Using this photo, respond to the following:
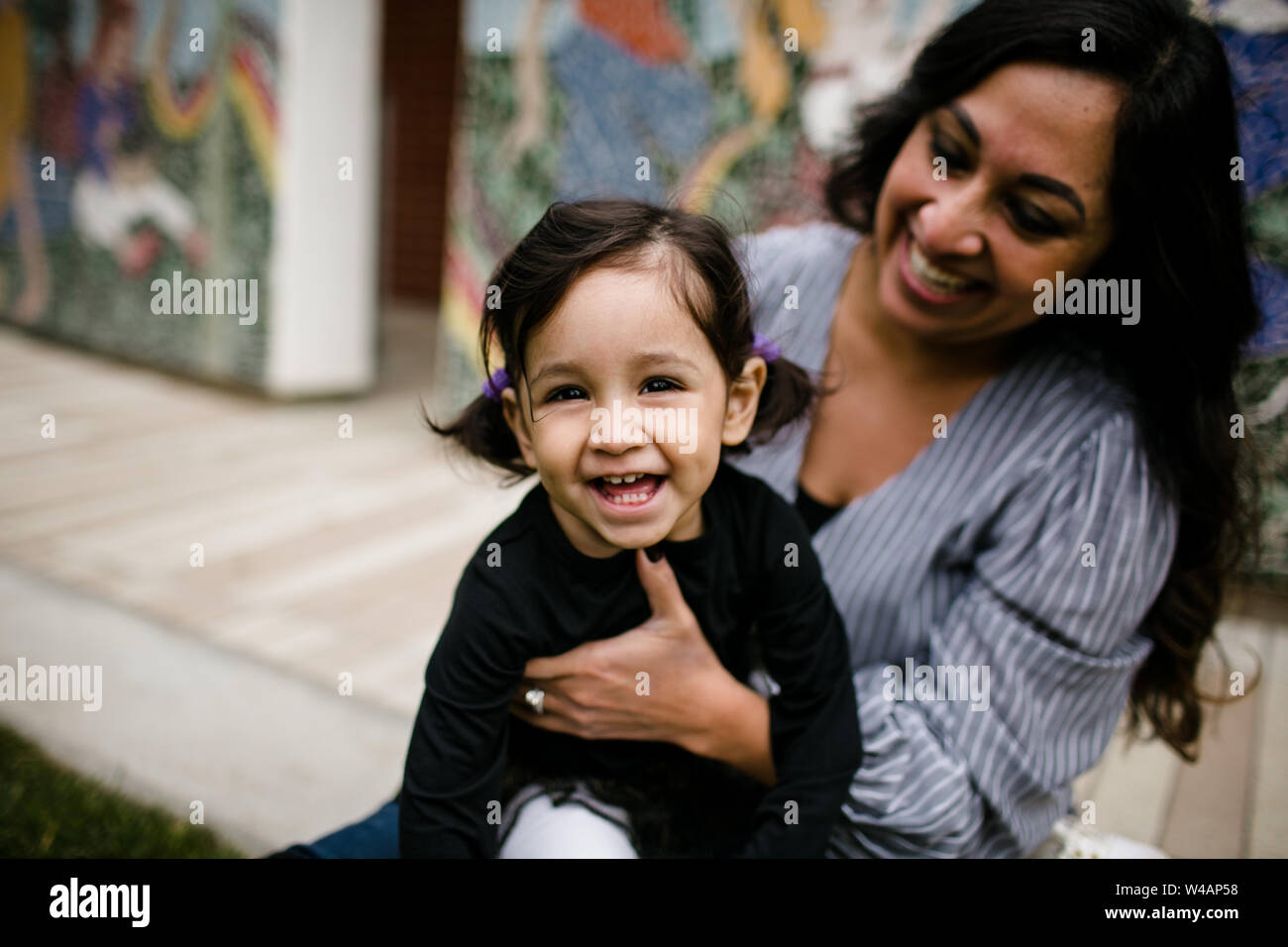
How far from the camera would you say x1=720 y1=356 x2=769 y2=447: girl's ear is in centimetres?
125

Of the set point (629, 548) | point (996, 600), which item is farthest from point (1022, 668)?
point (629, 548)

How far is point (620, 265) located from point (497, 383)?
0.25 m

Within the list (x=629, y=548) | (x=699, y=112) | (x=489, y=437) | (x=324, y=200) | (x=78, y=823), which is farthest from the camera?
(x=324, y=200)

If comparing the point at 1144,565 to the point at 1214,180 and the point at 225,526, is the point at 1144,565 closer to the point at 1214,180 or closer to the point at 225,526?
the point at 1214,180

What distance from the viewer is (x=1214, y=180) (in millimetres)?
1434

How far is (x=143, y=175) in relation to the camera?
6293mm

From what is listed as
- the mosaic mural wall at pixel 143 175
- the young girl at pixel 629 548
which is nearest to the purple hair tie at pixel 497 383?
the young girl at pixel 629 548

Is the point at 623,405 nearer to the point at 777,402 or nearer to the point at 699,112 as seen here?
the point at 777,402

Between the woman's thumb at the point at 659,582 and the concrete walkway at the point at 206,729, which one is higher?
the woman's thumb at the point at 659,582

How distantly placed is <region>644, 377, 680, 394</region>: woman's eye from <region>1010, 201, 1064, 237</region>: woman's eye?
0.64 metres

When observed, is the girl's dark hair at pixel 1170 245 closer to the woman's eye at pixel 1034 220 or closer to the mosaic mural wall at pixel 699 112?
the woman's eye at pixel 1034 220

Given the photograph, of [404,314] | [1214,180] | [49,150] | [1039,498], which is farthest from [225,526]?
[404,314]

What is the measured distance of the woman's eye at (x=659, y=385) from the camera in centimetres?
113

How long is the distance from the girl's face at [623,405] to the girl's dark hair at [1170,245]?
0.74 m
